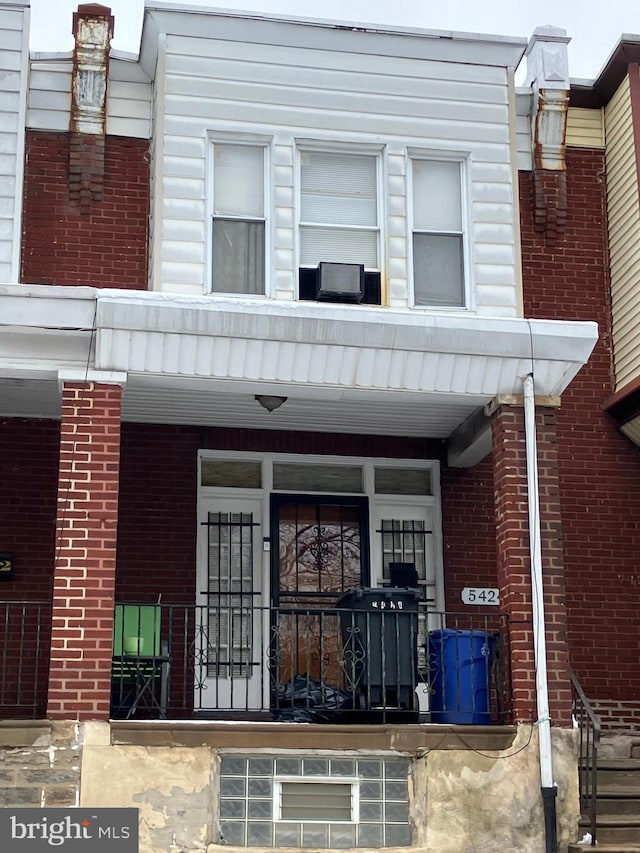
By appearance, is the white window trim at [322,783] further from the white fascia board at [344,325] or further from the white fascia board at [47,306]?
the white fascia board at [47,306]

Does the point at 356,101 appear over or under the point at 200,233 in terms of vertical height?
over

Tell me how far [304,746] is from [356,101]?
5953 millimetres

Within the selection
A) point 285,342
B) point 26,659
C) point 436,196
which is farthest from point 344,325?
point 26,659

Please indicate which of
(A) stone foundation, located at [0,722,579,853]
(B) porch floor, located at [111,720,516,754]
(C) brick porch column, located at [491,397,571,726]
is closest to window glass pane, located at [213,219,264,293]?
(C) brick porch column, located at [491,397,571,726]

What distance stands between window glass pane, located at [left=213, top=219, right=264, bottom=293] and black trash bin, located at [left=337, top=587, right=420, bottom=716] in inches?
117

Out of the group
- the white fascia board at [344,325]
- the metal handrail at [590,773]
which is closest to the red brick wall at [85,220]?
the white fascia board at [344,325]

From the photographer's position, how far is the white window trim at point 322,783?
9945 millimetres

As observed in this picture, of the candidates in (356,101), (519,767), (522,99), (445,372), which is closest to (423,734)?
(519,767)

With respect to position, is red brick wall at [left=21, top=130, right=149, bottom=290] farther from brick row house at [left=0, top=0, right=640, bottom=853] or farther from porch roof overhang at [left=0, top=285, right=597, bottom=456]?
porch roof overhang at [left=0, top=285, right=597, bottom=456]

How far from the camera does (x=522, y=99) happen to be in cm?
1366

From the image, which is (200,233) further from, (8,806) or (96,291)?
(8,806)

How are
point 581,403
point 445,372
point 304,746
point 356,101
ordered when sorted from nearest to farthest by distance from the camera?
point 304,746 → point 445,372 → point 356,101 → point 581,403

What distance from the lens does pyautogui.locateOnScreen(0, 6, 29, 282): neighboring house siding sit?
11.8 meters

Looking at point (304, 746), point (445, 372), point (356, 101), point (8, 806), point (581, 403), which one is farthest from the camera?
point (581, 403)
